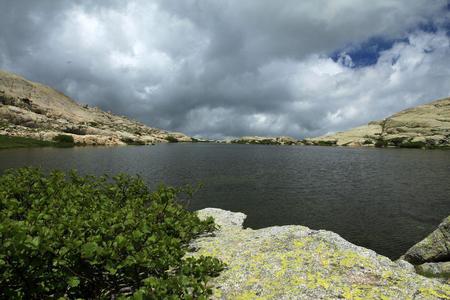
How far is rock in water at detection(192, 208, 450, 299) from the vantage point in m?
8.92

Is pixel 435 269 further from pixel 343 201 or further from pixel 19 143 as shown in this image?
pixel 19 143

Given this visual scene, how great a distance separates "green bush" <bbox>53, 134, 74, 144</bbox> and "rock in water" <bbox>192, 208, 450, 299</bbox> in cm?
17883

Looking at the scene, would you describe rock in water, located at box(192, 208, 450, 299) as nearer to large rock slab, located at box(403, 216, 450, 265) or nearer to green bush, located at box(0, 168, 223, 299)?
green bush, located at box(0, 168, 223, 299)

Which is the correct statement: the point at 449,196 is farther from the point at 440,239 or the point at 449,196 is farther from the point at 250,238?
the point at 250,238

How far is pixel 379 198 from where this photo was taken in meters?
45.3

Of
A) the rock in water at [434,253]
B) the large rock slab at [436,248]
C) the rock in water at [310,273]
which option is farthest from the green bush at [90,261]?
the large rock slab at [436,248]

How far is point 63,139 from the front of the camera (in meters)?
166

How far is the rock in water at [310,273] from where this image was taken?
8922mm

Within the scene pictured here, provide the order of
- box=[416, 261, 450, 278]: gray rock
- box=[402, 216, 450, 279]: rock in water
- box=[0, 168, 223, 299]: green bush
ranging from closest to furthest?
box=[0, 168, 223, 299]: green bush → box=[416, 261, 450, 278]: gray rock → box=[402, 216, 450, 279]: rock in water

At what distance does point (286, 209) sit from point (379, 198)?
18132 millimetres

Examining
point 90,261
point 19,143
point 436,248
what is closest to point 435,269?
point 436,248

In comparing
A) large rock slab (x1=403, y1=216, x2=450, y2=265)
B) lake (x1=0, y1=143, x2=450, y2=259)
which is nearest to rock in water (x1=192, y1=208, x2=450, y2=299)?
large rock slab (x1=403, y1=216, x2=450, y2=265)

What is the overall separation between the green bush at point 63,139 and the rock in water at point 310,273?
178831 mm

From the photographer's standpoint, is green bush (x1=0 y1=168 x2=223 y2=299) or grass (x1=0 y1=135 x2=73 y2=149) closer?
green bush (x1=0 y1=168 x2=223 y2=299)
